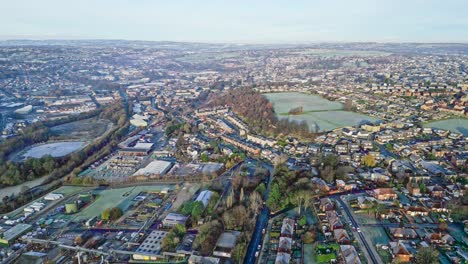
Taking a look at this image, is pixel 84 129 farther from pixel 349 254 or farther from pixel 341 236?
pixel 349 254

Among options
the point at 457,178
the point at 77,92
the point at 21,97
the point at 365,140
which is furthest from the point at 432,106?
the point at 21,97

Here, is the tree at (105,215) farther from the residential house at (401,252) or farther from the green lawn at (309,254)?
the residential house at (401,252)

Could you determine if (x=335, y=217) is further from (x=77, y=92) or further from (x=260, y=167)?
(x=77, y=92)

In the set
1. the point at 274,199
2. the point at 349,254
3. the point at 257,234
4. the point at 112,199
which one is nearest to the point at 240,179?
the point at 274,199

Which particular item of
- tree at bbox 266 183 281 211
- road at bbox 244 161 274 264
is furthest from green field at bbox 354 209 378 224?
road at bbox 244 161 274 264

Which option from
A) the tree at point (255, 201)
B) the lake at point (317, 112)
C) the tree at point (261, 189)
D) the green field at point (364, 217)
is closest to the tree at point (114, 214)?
the tree at point (255, 201)
